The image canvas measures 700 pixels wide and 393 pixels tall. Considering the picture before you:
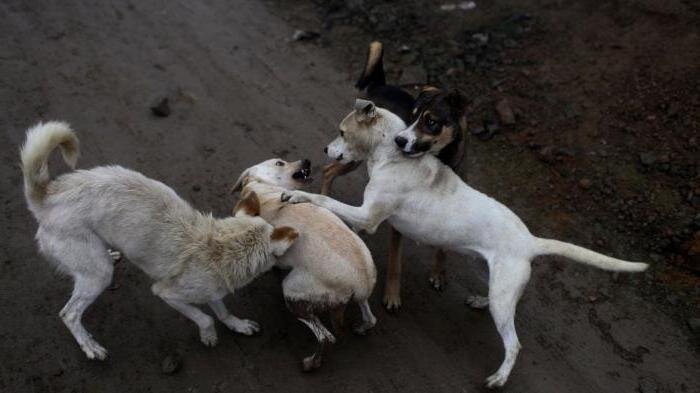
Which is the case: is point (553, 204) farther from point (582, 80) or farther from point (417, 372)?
point (417, 372)

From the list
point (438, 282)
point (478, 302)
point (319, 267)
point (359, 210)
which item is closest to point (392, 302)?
point (438, 282)

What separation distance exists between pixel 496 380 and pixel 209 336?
271 centimetres

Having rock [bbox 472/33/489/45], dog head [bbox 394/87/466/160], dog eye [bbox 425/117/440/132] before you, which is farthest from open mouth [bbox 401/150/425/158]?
rock [bbox 472/33/489/45]

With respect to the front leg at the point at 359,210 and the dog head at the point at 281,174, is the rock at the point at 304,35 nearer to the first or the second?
the dog head at the point at 281,174

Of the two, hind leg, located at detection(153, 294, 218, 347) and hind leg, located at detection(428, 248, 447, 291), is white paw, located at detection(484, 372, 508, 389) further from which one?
hind leg, located at detection(153, 294, 218, 347)

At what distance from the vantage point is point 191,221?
14.6ft

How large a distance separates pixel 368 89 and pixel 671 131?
428 centimetres

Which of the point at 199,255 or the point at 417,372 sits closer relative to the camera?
the point at 199,255

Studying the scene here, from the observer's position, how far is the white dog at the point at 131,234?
4.23 meters

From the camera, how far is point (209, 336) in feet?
15.9

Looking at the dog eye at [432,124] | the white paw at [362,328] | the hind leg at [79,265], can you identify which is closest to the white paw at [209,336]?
the hind leg at [79,265]

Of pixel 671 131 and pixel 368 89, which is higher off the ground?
pixel 368 89

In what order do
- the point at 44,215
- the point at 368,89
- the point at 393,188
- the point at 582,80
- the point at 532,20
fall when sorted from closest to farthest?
the point at 44,215 < the point at 393,188 < the point at 368,89 < the point at 582,80 < the point at 532,20

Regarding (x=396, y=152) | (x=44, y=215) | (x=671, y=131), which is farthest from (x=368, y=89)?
(x=671, y=131)
